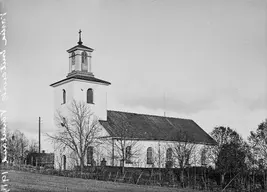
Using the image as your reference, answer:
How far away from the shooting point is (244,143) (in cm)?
4022

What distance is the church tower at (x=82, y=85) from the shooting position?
4300 cm

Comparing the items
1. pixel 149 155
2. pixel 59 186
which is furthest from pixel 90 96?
pixel 59 186

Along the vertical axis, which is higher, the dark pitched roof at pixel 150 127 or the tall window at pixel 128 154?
the dark pitched roof at pixel 150 127

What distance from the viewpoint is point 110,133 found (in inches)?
1650

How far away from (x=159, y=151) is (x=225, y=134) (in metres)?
7.18

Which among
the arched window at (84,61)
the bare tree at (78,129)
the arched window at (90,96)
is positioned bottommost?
the bare tree at (78,129)

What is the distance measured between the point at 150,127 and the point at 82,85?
1034 cm

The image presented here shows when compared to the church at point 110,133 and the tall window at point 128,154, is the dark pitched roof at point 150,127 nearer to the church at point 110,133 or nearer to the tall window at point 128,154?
the church at point 110,133

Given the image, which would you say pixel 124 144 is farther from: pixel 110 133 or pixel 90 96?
pixel 90 96

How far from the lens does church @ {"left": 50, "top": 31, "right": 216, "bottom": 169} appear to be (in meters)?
42.1

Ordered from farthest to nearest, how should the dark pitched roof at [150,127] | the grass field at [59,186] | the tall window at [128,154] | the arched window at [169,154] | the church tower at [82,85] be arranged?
1. the arched window at [169,154]
2. the dark pitched roof at [150,127]
3. the church tower at [82,85]
4. the tall window at [128,154]
5. the grass field at [59,186]

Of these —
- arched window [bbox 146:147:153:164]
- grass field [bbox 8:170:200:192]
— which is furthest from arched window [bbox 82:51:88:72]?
grass field [bbox 8:170:200:192]

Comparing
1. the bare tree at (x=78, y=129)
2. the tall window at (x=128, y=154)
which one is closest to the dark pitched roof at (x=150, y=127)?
the tall window at (x=128, y=154)

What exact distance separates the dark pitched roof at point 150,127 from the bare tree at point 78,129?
159 centimetres
